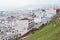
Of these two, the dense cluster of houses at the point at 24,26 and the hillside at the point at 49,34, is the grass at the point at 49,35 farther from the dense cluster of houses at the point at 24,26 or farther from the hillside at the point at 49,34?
the dense cluster of houses at the point at 24,26

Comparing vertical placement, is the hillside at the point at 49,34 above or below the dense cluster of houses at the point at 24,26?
above

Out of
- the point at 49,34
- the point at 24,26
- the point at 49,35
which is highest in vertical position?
the point at 49,35

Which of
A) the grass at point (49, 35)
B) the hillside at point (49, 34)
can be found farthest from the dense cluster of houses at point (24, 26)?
the grass at point (49, 35)

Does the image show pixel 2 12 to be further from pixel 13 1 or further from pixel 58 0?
pixel 58 0

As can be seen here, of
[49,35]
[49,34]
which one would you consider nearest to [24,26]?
[49,34]

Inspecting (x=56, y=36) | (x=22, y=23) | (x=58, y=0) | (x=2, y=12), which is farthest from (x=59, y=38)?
(x=2, y=12)

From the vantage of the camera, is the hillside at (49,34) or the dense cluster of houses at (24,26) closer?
the hillside at (49,34)

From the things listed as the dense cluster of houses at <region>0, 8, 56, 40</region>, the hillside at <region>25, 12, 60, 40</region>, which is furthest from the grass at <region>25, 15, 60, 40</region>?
the dense cluster of houses at <region>0, 8, 56, 40</region>

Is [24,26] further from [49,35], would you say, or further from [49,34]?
[49,35]

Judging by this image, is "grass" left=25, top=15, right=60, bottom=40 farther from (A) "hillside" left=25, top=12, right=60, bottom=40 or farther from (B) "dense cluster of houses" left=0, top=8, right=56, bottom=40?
(B) "dense cluster of houses" left=0, top=8, right=56, bottom=40

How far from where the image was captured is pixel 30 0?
11175cm

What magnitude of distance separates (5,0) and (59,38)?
115554 millimetres

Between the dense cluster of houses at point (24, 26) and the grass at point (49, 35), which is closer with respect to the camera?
the grass at point (49, 35)

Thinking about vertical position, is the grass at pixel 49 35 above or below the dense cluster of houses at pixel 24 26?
above
